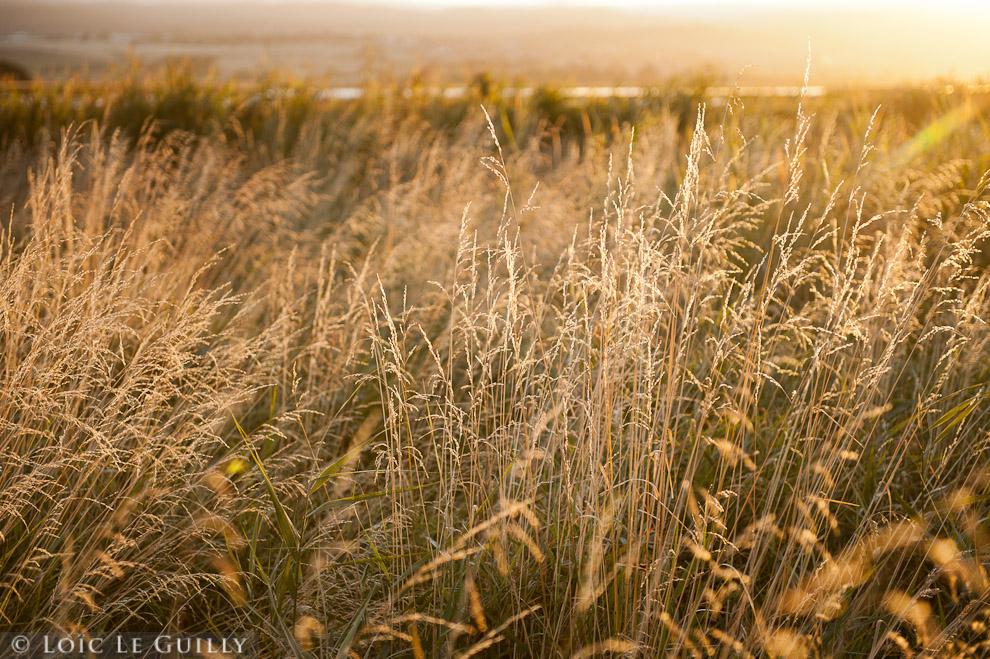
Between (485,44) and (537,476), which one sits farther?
(485,44)

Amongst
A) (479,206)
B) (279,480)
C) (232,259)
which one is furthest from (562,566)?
(479,206)

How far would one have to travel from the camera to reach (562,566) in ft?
6.32

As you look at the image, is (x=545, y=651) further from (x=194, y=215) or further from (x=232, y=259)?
(x=194, y=215)

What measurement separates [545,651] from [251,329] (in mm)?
2485

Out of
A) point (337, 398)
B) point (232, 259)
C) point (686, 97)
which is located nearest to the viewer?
point (337, 398)

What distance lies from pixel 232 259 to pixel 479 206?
77.5 inches

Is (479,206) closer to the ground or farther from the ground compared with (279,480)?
farther from the ground

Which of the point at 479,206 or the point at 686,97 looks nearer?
→ the point at 479,206

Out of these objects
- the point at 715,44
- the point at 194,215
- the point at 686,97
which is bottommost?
the point at 194,215

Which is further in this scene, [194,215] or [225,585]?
[194,215]

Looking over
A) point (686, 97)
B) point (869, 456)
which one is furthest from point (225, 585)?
point (686, 97)

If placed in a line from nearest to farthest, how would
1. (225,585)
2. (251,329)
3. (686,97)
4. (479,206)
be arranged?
1. (225,585)
2. (251,329)
3. (479,206)
4. (686,97)

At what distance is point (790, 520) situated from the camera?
7.22ft

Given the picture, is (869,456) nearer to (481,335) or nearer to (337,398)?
(481,335)
